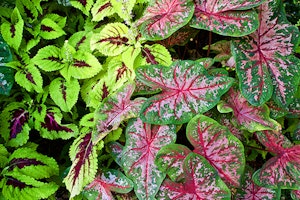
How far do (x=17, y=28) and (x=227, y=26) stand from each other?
77 centimetres

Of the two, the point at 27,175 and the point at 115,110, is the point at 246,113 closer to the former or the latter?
the point at 115,110

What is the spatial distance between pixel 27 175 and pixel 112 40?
57cm

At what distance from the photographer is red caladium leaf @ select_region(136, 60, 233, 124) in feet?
4.57

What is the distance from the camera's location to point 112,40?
5.21 feet

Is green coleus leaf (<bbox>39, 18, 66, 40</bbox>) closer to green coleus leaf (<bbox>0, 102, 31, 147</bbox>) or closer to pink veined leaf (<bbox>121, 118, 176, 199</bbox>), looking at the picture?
green coleus leaf (<bbox>0, 102, 31, 147</bbox>)

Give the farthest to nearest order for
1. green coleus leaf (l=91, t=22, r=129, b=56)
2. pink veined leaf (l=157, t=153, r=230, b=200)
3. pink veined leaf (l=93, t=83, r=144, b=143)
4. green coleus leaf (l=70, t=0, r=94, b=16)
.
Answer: green coleus leaf (l=70, t=0, r=94, b=16), green coleus leaf (l=91, t=22, r=129, b=56), pink veined leaf (l=93, t=83, r=144, b=143), pink veined leaf (l=157, t=153, r=230, b=200)

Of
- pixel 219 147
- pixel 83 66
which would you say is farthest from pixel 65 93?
pixel 219 147

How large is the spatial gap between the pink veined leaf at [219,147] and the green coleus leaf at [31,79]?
1.92 feet

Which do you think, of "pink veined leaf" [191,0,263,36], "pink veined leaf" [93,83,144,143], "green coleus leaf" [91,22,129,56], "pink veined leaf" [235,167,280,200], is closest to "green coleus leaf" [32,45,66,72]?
"green coleus leaf" [91,22,129,56]

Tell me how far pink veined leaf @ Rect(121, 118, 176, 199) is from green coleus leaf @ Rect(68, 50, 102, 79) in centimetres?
25

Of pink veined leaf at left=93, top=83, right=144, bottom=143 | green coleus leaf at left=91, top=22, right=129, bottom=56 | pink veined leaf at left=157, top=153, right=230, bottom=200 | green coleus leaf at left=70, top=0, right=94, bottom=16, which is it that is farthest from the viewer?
green coleus leaf at left=70, top=0, right=94, bottom=16

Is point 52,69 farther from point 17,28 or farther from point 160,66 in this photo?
point 160,66

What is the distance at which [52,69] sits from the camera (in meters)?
1.59

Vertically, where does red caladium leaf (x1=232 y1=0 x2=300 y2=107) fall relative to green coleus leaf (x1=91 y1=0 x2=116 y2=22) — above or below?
below
